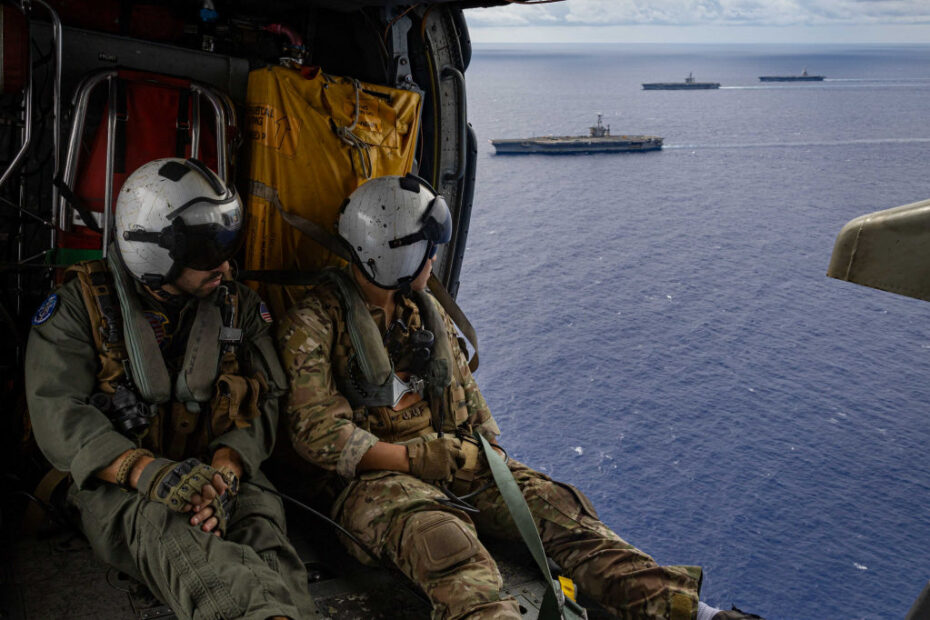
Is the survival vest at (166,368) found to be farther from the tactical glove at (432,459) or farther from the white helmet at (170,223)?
the tactical glove at (432,459)

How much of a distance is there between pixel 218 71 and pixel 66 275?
3.25 feet

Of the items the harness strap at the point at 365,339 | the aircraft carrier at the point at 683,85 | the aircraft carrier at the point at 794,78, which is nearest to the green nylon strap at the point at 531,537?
the harness strap at the point at 365,339

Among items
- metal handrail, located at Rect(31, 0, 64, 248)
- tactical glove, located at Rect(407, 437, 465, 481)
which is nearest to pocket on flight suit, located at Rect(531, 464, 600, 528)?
tactical glove, located at Rect(407, 437, 465, 481)

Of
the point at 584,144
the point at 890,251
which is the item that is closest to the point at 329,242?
the point at 890,251

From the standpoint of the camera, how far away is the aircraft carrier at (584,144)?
13266 mm

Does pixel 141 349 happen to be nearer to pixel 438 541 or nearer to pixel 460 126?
pixel 438 541

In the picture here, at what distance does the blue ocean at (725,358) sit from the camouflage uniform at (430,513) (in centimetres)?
353

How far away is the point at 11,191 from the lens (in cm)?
231

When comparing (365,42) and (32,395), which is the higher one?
(365,42)

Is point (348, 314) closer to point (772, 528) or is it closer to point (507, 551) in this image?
point (507, 551)

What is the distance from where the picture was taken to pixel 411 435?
218cm

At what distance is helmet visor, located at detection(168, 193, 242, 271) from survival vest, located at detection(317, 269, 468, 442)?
36cm

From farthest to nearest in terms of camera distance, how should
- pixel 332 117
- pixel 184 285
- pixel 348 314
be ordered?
pixel 332 117, pixel 348 314, pixel 184 285

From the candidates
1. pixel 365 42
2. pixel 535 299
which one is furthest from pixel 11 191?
pixel 535 299
